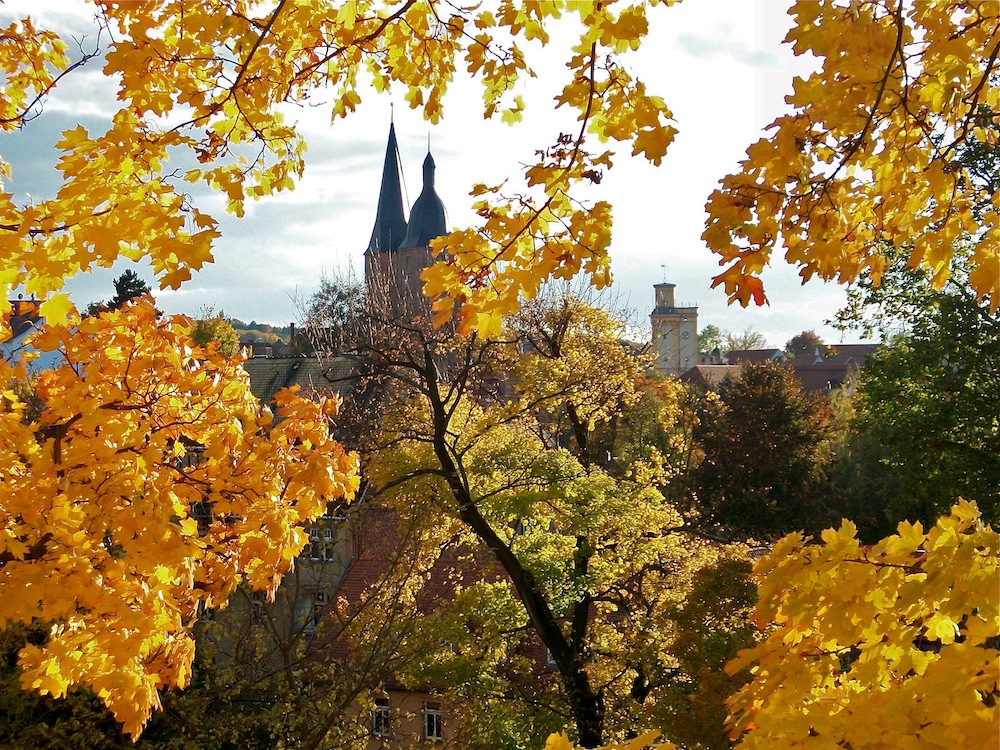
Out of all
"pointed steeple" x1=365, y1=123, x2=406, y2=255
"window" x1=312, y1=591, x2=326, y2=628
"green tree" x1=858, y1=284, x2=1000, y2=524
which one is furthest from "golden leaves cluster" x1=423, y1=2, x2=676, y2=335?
"pointed steeple" x1=365, y1=123, x2=406, y2=255

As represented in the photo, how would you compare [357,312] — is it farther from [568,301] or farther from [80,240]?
[80,240]

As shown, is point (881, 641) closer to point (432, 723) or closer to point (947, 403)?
point (432, 723)

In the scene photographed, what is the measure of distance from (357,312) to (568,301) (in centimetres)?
359

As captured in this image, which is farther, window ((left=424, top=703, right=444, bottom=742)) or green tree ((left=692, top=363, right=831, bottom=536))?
green tree ((left=692, top=363, right=831, bottom=536))

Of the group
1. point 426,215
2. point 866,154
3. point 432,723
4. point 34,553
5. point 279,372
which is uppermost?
point 426,215

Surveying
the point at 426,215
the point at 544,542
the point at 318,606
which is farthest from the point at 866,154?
the point at 426,215

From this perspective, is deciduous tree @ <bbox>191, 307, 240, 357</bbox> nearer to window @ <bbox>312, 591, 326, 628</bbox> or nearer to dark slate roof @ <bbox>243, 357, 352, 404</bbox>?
dark slate roof @ <bbox>243, 357, 352, 404</bbox>

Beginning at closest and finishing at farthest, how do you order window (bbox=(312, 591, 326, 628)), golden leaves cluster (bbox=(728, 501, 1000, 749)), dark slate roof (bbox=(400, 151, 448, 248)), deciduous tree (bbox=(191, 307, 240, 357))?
golden leaves cluster (bbox=(728, 501, 1000, 749))
window (bbox=(312, 591, 326, 628))
deciduous tree (bbox=(191, 307, 240, 357))
dark slate roof (bbox=(400, 151, 448, 248))

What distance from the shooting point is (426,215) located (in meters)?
48.3

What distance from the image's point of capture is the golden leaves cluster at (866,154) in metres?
2.01

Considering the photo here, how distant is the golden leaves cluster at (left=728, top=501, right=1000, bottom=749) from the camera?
5.34 ft

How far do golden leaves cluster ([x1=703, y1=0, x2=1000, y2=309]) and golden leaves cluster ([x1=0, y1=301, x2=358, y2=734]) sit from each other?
2.55 metres

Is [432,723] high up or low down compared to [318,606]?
down

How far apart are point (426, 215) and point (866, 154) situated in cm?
4688
